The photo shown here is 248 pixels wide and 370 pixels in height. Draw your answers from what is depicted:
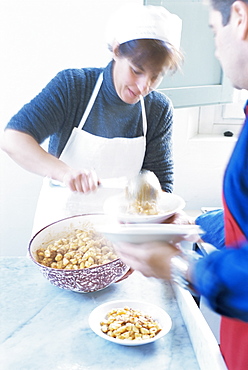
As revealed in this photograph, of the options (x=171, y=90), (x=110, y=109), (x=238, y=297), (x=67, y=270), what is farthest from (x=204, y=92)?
(x=238, y=297)

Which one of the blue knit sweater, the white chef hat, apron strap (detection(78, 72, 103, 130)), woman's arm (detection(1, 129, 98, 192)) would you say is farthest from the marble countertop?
the white chef hat

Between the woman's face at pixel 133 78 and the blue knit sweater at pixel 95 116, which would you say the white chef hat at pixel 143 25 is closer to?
the woman's face at pixel 133 78

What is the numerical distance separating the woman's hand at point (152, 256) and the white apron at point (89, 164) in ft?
3.16

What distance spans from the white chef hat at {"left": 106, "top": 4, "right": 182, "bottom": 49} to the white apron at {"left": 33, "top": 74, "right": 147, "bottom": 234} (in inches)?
12.6

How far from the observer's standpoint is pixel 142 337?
3.44 ft

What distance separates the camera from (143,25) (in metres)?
1.36

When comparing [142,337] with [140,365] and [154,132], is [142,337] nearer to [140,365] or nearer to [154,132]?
[140,365]

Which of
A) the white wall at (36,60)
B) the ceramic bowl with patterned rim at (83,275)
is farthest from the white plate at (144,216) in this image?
the white wall at (36,60)

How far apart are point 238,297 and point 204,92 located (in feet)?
5.53

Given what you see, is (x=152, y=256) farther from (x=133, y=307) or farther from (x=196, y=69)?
(x=196, y=69)

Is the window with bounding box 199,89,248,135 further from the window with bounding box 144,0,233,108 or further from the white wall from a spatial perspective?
the window with bounding box 144,0,233,108

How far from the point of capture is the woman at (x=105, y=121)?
139 centimetres

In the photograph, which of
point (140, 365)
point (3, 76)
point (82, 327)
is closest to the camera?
point (140, 365)

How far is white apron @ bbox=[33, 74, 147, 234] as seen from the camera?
1.75m
